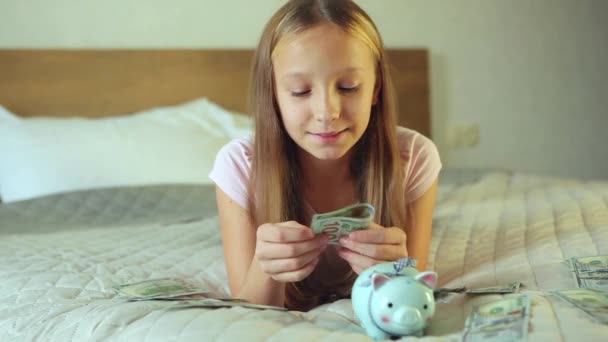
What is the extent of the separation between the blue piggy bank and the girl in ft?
0.55

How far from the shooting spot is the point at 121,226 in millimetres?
1846

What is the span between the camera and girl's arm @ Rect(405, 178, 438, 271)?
133 centimetres

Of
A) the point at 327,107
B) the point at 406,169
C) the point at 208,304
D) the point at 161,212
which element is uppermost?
the point at 327,107

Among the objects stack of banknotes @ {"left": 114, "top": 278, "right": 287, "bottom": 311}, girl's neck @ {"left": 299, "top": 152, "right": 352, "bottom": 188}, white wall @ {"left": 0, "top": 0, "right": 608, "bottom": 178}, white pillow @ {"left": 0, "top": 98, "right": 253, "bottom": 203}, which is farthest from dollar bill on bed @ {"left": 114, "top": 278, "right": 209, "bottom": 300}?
white wall @ {"left": 0, "top": 0, "right": 608, "bottom": 178}

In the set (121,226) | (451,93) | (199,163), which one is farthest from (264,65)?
(451,93)

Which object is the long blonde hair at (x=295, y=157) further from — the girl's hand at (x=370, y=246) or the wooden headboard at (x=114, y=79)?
the wooden headboard at (x=114, y=79)

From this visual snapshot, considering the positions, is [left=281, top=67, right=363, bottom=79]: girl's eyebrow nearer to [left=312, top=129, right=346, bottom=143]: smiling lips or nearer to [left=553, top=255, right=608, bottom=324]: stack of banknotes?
[left=312, top=129, right=346, bottom=143]: smiling lips

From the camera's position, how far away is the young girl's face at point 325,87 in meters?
1.10

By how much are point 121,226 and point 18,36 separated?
112cm

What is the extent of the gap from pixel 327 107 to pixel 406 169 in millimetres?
315

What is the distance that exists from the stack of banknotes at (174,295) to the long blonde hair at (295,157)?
0.64ft

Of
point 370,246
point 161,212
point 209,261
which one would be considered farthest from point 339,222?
point 161,212

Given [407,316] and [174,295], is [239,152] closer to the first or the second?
[174,295]

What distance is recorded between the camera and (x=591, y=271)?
1089 millimetres
